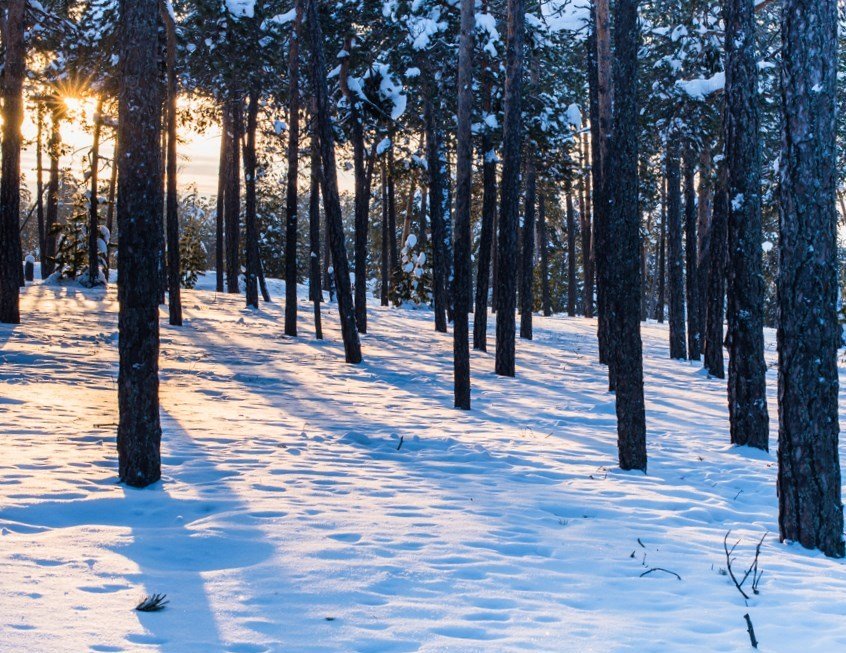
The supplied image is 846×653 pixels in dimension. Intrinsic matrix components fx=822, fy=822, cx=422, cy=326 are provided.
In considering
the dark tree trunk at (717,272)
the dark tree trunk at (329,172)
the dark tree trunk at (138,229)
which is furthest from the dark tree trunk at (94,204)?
the dark tree trunk at (138,229)

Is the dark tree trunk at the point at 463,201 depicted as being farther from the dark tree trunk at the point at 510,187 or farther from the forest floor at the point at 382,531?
the dark tree trunk at the point at 510,187

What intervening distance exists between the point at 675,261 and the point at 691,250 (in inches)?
31.5

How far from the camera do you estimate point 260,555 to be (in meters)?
5.18

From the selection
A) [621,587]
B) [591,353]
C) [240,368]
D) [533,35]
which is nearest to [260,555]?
[621,587]

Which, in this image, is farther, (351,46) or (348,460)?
(351,46)

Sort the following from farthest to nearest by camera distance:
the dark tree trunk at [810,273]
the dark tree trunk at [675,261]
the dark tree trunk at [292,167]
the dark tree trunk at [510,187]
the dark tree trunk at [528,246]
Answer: the dark tree trunk at [528,246] → the dark tree trunk at [675,261] → the dark tree trunk at [292,167] → the dark tree trunk at [510,187] → the dark tree trunk at [810,273]

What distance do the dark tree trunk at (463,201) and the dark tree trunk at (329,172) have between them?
3403mm

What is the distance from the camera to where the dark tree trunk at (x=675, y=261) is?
20.8 meters

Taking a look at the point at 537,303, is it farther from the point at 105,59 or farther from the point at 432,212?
the point at 105,59

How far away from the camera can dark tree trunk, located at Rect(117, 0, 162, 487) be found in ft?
21.4

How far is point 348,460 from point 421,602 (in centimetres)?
390

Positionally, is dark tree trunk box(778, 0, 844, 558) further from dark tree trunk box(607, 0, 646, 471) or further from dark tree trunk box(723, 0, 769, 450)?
dark tree trunk box(723, 0, 769, 450)

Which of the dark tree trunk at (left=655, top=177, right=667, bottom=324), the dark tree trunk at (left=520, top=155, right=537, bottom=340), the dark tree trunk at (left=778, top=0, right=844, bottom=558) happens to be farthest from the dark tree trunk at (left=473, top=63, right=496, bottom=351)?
the dark tree trunk at (left=655, top=177, right=667, bottom=324)

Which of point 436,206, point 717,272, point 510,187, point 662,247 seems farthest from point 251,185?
point 662,247
